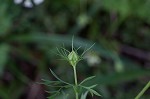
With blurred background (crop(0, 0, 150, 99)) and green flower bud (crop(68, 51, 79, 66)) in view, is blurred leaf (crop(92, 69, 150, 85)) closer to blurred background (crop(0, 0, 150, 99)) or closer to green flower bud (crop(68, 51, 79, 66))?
blurred background (crop(0, 0, 150, 99))

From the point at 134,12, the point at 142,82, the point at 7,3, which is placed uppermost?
the point at 7,3

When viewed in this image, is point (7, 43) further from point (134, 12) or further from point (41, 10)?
point (134, 12)

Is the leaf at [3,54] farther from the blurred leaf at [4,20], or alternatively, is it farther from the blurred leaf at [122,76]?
the blurred leaf at [122,76]

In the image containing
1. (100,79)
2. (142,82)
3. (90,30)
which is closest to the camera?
(100,79)

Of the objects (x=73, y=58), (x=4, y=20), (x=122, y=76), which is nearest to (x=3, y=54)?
(x=4, y=20)

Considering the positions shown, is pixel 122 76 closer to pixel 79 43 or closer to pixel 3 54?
pixel 79 43

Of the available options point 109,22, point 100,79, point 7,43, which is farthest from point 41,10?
point 100,79

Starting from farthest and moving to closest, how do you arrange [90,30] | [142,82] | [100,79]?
[90,30] < [142,82] < [100,79]

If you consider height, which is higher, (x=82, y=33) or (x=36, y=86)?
(x=82, y=33)

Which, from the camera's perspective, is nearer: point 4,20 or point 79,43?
point 4,20
